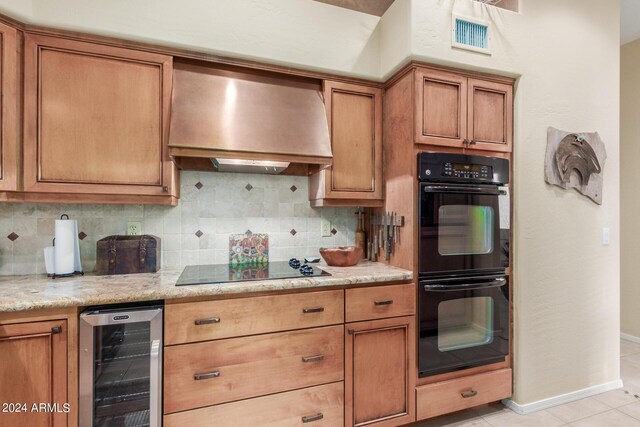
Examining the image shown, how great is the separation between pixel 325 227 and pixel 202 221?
93 cm

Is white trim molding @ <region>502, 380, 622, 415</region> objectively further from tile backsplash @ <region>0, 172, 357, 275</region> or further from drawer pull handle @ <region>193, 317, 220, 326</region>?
drawer pull handle @ <region>193, 317, 220, 326</region>

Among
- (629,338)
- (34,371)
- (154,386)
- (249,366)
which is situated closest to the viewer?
(34,371)

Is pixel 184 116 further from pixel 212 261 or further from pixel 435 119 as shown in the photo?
pixel 435 119

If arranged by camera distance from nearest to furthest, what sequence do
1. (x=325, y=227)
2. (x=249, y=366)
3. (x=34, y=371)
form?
1. (x=34, y=371)
2. (x=249, y=366)
3. (x=325, y=227)

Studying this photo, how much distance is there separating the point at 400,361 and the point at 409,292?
43cm

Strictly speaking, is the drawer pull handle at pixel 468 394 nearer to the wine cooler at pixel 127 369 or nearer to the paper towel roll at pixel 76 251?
the wine cooler at pixel 127 369

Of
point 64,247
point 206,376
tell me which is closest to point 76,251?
point 64,247

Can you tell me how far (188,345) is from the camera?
155cm

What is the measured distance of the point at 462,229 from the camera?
209cm

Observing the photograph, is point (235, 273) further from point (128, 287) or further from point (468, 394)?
point (468, 394)

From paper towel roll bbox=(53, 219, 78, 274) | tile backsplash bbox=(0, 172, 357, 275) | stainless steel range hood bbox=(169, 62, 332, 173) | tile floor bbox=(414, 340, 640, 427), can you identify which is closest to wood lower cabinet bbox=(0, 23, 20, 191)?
paper towel roll bbox=(53, 219, 78, 274)

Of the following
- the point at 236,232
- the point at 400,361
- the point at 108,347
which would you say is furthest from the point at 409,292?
the point at 108,347

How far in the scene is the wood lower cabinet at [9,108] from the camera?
155 centimetres

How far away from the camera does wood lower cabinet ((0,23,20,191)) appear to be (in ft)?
5.09
